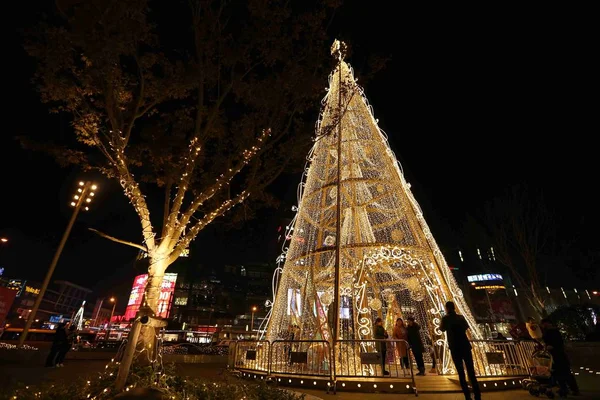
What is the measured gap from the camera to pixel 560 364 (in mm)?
5887

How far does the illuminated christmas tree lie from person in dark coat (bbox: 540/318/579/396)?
7.11 ft

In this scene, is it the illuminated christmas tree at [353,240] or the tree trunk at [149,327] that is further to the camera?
the illuminated christmas tree at [353,240]

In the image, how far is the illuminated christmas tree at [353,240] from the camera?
353 inches

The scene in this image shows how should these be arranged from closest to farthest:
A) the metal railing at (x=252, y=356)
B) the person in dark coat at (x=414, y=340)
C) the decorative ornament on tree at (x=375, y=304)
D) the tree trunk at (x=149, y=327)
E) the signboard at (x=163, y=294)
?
the tree trunk at (x=149, y=327)
the metal railing at (x=252, y=356)
the person in dark coat at (x=414, y=340)
the decorative ornament on tree at (x=375, y=304)
the signboard at (x=163, y=294)

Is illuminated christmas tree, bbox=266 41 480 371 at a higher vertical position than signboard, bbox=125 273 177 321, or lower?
lower

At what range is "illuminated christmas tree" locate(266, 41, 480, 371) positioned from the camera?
29.4 feet

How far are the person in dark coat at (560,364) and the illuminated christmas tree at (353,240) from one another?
2.17 m

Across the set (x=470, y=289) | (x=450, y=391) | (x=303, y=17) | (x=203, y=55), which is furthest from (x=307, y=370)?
(x=470, y=289)

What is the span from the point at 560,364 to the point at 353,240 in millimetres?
6660

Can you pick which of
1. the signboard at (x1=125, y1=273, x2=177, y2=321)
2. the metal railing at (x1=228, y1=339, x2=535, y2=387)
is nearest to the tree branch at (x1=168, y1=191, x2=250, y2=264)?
the metal railing at (x1=228, y1=339, x2=535, y2=387)

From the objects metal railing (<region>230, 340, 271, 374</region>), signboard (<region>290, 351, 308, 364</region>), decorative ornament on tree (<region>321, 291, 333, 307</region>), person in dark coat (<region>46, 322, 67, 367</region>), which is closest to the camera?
signboard (<region>290, 351, 308, 364</region>)

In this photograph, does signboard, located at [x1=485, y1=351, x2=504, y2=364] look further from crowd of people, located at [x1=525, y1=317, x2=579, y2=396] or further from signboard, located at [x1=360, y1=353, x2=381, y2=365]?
signboard, located at [x1=360, y1=353, x2=381, y2=365]

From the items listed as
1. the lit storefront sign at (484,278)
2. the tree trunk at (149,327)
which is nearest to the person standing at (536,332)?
the tree trunk at (149,327)

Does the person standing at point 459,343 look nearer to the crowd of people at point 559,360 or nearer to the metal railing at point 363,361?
the metal railing at point 363,361
